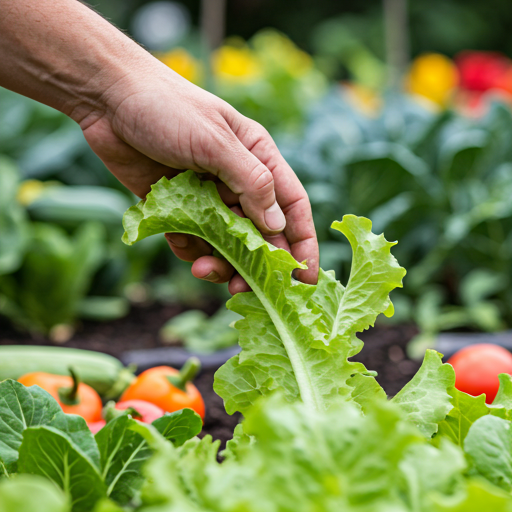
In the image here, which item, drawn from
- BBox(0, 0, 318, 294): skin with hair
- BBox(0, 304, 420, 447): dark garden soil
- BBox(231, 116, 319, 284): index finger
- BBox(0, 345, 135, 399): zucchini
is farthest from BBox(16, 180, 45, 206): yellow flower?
BBox(231, 116, 319, 284): index finger

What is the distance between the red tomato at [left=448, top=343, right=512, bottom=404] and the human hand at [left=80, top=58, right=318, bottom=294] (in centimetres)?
71

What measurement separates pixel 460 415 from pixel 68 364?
4.66 ft

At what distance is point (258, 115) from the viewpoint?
16.3 ft

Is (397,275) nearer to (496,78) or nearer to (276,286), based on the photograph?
(276,286)

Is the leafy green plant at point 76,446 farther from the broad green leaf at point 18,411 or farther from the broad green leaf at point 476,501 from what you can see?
the broad green leaf at point 476,501

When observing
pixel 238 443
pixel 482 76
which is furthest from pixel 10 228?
pixel 482 76

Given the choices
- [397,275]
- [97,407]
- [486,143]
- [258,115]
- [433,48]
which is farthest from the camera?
[433,48]

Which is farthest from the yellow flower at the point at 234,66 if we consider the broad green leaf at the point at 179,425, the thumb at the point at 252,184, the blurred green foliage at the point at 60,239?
the broad green leaf at the point at 179,425

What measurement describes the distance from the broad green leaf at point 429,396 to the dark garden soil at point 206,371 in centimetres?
72

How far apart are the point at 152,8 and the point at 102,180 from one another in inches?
404

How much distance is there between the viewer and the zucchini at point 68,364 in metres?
2.10

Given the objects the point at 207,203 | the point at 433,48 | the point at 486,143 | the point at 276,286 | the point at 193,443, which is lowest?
the point at 433,48

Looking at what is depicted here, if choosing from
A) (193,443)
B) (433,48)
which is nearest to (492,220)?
(193,443)

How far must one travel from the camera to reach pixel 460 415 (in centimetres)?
117
